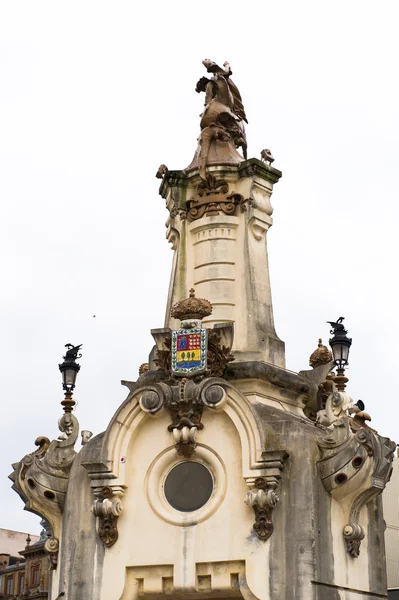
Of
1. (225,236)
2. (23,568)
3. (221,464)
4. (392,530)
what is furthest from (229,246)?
(23,568)

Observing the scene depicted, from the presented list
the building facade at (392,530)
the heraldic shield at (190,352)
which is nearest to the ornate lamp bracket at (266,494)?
the heraldic shield at (190,352)

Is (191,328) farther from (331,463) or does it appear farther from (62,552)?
(62,552)

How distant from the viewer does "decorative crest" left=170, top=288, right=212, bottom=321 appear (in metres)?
18.5

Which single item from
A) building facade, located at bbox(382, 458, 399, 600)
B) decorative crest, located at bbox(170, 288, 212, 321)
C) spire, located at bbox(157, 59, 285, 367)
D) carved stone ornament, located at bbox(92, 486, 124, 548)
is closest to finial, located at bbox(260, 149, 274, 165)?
spire, located at bbox(157, 59, 285, 367)

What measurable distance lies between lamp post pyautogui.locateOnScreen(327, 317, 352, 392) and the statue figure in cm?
426

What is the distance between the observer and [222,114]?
836 inches

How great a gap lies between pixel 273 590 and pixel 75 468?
3.93 m

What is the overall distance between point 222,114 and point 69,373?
5.39 m

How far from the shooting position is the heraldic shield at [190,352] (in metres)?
18.2

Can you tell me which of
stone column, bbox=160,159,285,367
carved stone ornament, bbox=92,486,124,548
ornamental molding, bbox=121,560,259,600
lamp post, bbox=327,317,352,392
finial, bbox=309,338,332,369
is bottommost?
ornamental molding, bbox=121,560,259,600

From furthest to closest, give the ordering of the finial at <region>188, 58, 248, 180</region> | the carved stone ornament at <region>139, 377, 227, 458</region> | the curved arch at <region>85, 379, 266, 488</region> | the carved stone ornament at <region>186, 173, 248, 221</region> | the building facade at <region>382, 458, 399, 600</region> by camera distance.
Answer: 1. the building facade at <region>382, 458, 399, 600</region>
2. the finial at <region>188, 58, 248, 180</region>
3. the carved stone ornament at <region>186, 173, 248, 221</region>
4. the curved arch at <region>85, 379, 266, 488</region>
5. the carved stone ornament at <region>139, 377, 227, 458</region>

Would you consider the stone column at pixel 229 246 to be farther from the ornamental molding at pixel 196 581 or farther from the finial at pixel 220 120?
the ornamental molding at pixel 196 581

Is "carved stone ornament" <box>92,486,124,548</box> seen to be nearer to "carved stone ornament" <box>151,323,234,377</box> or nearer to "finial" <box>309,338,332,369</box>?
"carved stone ornament" <box>151,323,234,377</box>

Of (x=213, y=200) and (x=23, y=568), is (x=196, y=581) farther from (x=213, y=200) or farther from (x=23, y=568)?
(x=23, y=568)
